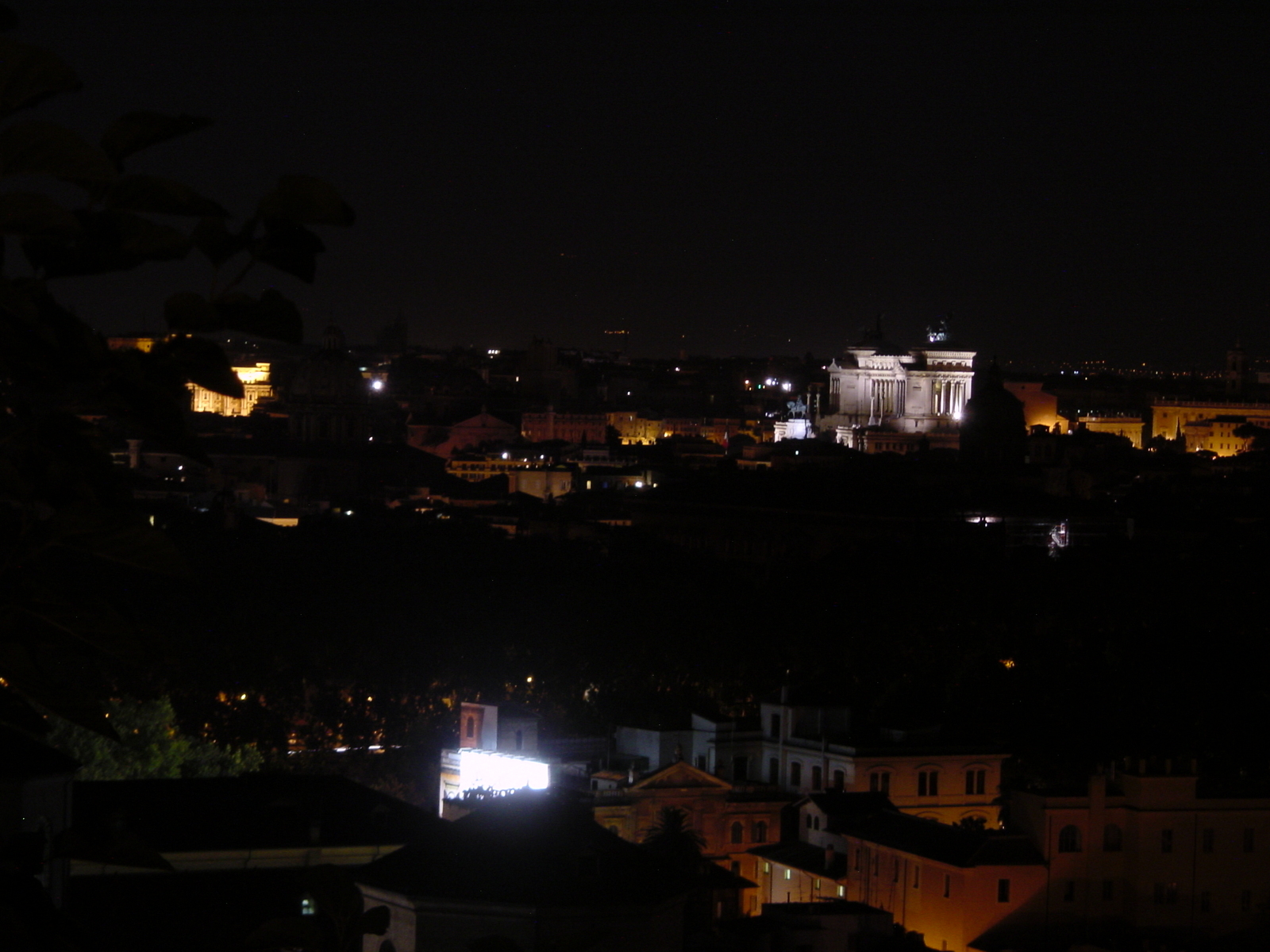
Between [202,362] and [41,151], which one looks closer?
[41,151]

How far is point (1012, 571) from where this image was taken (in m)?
30.1

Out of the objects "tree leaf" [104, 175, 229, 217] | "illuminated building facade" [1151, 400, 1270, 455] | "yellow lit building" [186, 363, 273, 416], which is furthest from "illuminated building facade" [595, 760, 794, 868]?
"yellow lit building" [186, 363, 273, 416]

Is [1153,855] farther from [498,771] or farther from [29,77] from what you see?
[29,77]

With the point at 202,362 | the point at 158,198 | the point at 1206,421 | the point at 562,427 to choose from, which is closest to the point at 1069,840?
the point at 202,362

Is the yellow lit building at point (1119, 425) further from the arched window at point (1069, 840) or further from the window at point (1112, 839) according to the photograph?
the arched window at point (1069, 840)

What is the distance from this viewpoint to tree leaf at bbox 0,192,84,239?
114cm

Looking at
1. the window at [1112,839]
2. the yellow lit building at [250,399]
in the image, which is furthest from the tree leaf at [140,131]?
the yellow lit building at [250,399]

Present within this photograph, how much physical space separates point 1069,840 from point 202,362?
53.3 feet

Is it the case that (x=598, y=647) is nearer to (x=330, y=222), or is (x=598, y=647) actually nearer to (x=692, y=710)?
(x=692, y=710)

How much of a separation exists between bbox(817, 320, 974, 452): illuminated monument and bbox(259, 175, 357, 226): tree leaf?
53.7 metres

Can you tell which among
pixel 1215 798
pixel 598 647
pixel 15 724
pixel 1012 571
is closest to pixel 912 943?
pixel 1215 798

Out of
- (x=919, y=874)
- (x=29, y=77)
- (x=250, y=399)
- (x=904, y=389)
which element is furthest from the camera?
(x=250, y=399)

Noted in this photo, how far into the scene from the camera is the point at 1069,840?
16766mm

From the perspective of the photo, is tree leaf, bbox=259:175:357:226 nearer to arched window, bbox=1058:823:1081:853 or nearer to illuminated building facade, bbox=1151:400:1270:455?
arched window, bbox=1058:823:1081:853
